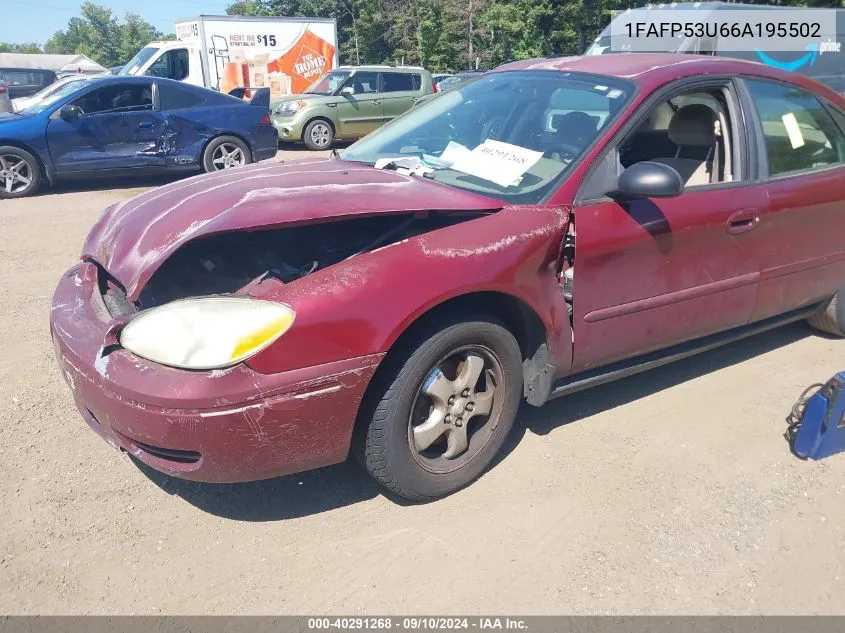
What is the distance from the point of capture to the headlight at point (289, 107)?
13.2m

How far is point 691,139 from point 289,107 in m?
10.9

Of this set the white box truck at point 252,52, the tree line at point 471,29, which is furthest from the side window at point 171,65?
the tree line at point 471,29

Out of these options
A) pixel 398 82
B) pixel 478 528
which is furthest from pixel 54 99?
pixel 478 528

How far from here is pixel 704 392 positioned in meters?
3.70

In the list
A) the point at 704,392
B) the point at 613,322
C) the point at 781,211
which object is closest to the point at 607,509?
the point at 613,322

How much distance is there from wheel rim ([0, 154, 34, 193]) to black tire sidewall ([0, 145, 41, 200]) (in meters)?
0.02

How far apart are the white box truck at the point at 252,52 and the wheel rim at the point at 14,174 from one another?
7219mm

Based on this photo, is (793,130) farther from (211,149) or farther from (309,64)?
(309,64)

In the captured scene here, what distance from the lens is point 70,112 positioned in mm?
8953

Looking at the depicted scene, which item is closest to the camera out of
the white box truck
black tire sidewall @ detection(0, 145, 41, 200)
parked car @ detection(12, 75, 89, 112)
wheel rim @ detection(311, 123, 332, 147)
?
black tire sidewall @ detection(0, 145, 41, 200)

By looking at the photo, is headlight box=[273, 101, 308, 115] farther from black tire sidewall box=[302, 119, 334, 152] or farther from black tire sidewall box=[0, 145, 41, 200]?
black tire sidewall box=[0, 145, 41, 200]

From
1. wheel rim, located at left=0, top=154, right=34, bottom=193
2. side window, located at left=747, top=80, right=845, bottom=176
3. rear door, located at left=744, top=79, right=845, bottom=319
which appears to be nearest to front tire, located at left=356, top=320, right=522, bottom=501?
rear door, located at left=744, top=79, right=845, bottom=319

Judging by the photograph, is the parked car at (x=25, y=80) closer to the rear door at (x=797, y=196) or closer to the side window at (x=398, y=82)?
the side window at (x=398, y=82)

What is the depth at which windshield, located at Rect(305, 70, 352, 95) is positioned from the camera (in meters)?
13.8
